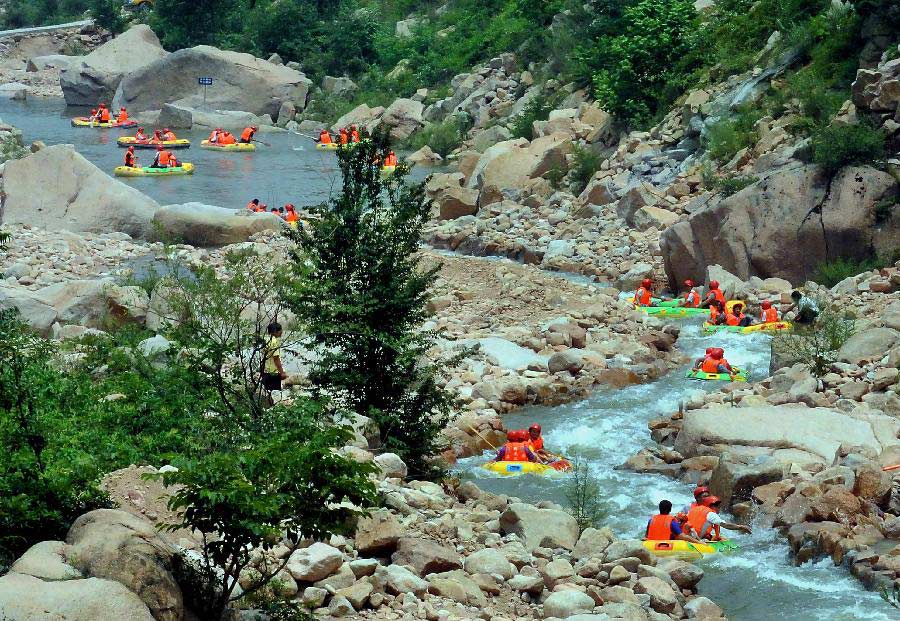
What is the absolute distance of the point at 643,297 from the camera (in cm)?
2278

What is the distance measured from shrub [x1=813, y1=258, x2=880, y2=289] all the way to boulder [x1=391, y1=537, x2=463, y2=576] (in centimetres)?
1356

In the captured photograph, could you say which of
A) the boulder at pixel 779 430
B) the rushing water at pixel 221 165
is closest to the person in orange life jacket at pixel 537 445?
the boulder at pixel 779 430

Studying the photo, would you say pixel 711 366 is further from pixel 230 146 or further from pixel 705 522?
pixel 230 146

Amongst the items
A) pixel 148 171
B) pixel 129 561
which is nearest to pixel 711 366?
pixel 129 561

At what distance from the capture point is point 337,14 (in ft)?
196

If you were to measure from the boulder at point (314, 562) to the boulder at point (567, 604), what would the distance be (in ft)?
5.53

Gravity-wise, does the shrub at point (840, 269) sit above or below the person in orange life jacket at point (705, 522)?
above

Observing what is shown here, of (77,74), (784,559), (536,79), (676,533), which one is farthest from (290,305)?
(77,74)

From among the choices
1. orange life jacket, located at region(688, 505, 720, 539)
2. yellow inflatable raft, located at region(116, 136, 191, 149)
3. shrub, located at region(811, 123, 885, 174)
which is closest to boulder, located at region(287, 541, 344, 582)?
orange life jacket, located at region(688, 505, 720, 539)

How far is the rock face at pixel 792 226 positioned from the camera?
2228cm

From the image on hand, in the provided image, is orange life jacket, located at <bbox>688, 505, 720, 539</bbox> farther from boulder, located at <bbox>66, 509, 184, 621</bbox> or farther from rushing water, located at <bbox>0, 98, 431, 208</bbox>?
rushing water, located at <bbox>0, 98, 431, 208</bbox>

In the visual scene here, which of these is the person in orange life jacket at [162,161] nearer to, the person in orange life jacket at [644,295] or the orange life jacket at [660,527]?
the person in orange life jacket at [644,295]

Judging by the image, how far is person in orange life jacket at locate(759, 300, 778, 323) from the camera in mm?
20953

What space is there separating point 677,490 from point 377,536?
5.09m
